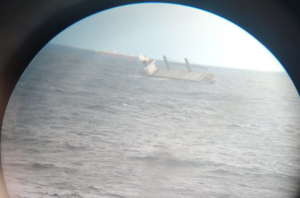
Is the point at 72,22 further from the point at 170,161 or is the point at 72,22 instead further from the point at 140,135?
the point at 170,161

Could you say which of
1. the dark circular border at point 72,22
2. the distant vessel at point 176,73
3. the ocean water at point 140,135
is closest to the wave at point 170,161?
the ocean water at point 140,135

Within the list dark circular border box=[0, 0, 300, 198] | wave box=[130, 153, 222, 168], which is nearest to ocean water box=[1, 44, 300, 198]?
wave box=[130, 153, 222, 168]

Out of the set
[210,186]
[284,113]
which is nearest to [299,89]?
[284,113]

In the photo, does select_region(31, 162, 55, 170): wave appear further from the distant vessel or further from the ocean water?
the distant vessel

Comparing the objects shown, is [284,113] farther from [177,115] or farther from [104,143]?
[104,143]

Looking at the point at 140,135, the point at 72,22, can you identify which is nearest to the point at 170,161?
the point at 140,135
